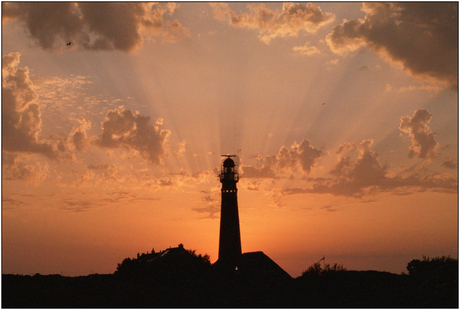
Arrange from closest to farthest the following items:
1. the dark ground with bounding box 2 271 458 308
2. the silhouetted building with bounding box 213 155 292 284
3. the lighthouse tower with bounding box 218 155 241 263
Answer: the dark ground with bounding box 2 271 458 308 < the silhouetted building with bounding box 213 155 292 284 < the lighthouse tower with bounding box 218 155 241 263

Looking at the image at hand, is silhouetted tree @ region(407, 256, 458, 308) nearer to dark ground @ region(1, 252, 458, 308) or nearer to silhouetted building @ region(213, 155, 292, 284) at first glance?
dark ground @ region(1, 252, 458, 308)

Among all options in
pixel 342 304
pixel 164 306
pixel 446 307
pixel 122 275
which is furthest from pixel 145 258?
pixel 446 307

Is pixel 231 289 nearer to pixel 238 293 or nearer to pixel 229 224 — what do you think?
pixel 238 293

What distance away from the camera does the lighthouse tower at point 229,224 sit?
182ft

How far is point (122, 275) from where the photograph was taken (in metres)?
45.4

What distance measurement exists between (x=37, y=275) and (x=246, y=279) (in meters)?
20.4

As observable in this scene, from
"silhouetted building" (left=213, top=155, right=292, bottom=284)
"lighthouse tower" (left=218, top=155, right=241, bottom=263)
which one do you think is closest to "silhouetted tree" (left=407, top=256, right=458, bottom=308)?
"silhouetted building" (left=213, top=155, right=292, bottom=284)

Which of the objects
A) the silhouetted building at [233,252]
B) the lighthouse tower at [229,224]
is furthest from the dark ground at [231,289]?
the lighthouse tower at [229,224]

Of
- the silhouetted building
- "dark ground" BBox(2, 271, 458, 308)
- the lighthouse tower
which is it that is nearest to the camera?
"dark ground" BBox(2, 271, 458, 308)

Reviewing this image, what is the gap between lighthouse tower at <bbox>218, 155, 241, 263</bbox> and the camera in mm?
55350

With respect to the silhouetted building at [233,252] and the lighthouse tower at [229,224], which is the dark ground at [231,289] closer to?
the silhouetted building at [233,252]

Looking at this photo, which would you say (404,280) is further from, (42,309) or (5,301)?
(5,301)

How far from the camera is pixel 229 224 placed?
56.2 m

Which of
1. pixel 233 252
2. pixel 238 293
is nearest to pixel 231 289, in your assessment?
pixel 238 293
